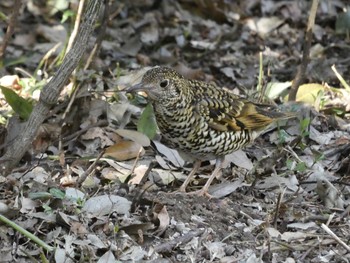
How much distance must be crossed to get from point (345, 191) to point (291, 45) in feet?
13.3

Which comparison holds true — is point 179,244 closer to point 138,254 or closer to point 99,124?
point 138,254

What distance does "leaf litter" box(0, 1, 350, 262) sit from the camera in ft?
16.9

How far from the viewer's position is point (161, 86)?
19.3 feet

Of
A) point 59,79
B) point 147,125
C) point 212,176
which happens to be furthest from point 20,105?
point 212,176

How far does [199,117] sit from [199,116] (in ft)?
0.04

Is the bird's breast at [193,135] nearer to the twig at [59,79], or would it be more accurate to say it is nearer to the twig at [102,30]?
the twig at [59,79]

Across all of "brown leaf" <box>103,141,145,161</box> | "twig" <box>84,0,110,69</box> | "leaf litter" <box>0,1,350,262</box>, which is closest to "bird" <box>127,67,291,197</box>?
"leaf litter" <box>0,1,350,262</box>

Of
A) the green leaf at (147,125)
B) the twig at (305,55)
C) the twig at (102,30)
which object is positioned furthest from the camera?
the twig at (305,55)

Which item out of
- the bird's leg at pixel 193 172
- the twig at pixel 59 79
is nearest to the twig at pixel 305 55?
the bird's leg at pixel 193 172

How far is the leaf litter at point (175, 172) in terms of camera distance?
16.9 feet

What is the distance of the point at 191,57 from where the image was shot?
9414 millimetres

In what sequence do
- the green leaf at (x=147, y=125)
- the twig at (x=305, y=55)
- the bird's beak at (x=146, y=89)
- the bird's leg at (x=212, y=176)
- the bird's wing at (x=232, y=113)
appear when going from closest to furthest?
1. the bird's beak at (x=146, y=89)
2. the bird's leg at (x=212, y=176)
3. the bird's wing at (x=232, y=113)
4. the green leaf at (x=147, y=125)
5. the twig at (x=305, y=55)

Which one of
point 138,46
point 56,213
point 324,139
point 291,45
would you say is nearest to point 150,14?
point 138,46

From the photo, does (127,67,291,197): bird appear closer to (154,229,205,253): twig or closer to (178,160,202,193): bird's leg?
(178,160,202,193): bird's leg
